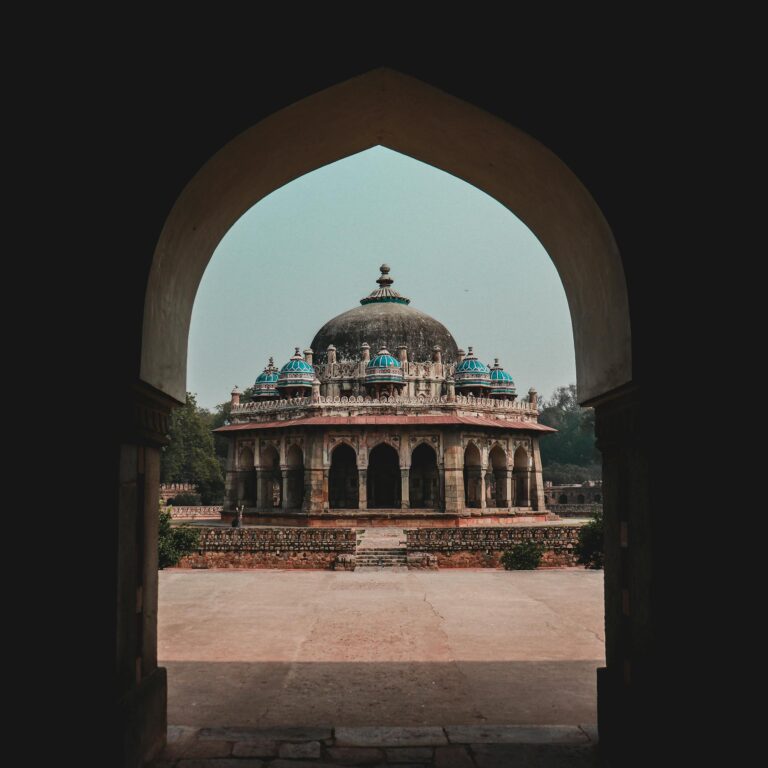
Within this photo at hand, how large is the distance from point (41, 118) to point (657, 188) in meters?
3.72

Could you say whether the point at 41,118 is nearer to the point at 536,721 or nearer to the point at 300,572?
the point at 536,721

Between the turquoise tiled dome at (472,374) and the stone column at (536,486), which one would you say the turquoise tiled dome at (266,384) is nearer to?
the turquoise tiled dome at (472,374)

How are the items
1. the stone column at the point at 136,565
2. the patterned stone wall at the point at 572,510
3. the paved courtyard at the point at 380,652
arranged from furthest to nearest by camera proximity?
the patterned stone wall at the point at 572,510 < the paved courtyard at the point at 380,652 < the stone column at the point at 136,565

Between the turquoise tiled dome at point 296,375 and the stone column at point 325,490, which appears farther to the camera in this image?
the turquoise tiled dome at point 296,375

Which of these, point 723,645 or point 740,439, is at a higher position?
point 740,439

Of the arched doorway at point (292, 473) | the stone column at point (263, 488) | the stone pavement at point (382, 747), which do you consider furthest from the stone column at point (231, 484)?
the stone pavement at point (382, 747)

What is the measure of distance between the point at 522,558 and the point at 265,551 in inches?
265

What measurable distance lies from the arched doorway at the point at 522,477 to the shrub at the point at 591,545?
1459 centimetres

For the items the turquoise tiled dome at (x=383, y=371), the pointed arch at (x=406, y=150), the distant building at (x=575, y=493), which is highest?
the turquoise tiled dome at (x=383, y=371)

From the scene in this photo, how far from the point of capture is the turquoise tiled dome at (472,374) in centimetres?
3380

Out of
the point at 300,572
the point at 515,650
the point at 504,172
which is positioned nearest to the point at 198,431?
the point at 300,572

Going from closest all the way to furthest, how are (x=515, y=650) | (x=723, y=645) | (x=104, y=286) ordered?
(x=723, y=645), (x=104, y=286), (x=515, y=650)

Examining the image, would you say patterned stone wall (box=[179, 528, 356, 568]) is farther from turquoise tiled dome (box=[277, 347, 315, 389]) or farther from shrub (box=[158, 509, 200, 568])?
turquoise tiled dome (box=[277, 347, 315, 389])

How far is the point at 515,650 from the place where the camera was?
29.9 feet
